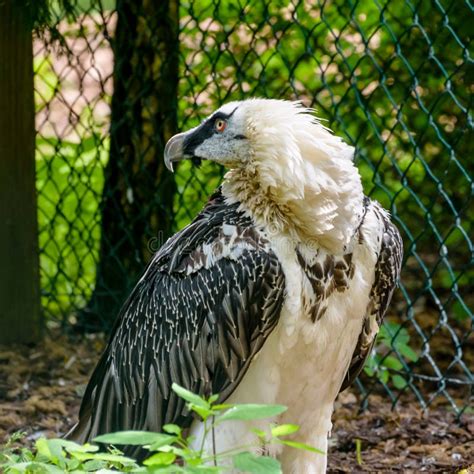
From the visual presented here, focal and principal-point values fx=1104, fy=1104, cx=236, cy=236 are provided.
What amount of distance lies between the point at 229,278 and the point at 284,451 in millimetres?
830

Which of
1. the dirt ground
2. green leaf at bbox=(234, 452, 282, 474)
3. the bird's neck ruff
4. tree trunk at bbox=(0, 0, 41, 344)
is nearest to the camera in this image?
green leaf at bbox=(234, 452, 282, 474)

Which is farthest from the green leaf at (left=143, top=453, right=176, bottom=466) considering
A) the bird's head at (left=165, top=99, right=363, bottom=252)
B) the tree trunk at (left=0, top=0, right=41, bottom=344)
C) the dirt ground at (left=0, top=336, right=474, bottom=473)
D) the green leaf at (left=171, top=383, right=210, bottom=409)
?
the tree trunk at (left=0, top=0, right=41, bottom=344)

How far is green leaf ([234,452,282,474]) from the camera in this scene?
8.23ft

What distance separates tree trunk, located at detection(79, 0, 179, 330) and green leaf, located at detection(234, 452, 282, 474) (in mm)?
3629

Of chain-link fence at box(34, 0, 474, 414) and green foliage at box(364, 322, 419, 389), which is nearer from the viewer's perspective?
green foliage at box(364, 322, 419, 389)

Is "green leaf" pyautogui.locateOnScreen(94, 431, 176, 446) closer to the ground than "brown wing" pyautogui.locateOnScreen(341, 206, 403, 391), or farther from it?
closer to the ground

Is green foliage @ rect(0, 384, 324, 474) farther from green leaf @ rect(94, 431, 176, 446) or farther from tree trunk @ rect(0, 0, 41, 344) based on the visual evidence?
tree trunk @ rect(0, 0, 41, 344)

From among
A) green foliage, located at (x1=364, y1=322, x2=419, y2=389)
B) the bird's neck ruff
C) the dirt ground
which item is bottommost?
the dirt ground

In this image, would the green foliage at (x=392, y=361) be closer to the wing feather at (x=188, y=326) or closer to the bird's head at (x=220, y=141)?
the wing feather at (x=188, y=326)

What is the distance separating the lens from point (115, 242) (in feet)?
21.1

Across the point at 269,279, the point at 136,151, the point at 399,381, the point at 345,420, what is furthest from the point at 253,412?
the point at 136,151

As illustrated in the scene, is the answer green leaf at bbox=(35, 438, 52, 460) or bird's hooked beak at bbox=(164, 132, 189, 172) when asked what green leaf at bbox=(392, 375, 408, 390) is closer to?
bird's hooked beak at bbox=(164, 132, 189, 172)

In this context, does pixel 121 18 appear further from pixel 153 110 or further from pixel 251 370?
pixel 251 370

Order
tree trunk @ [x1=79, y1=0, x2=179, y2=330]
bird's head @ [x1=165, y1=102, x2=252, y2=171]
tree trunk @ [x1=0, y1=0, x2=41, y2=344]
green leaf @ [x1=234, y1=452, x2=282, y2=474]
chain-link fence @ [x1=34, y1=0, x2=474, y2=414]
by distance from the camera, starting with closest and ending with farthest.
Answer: green leaf @ [x1=234, y1=452, x2=282, y2=474] < bird's head @ [x1=165, y1=102, x2=252, y2=171] < chain-link fence @ [x1=34, y1=0, x2=474, y2=414] < tree trunk @ [x1=79, y1=0, x2=179, y2=330] < tree trunk @ [x1=0, y1=0, x2=41, y2=344]
